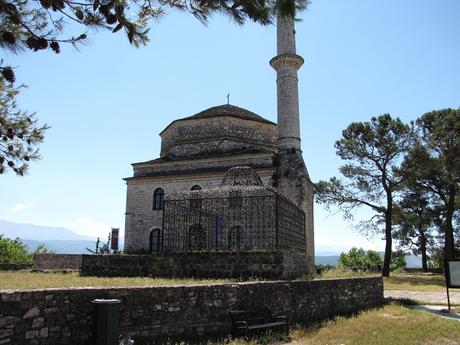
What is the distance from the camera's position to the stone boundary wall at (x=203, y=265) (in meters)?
11.1

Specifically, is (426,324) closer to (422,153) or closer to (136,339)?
(136,339)

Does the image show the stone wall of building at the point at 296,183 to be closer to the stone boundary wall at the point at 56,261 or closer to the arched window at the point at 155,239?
the arched window at the point at 155,239

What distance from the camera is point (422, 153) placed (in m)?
29.4

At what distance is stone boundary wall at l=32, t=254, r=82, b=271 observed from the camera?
2350 cm

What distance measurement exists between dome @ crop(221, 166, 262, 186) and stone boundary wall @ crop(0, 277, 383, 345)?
4657mm

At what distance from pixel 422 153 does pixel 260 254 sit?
22544 millimetres

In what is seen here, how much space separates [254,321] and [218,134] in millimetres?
20777

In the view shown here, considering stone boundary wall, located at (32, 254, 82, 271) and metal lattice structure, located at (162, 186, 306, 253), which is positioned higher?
metal lattice structure, located at (162, 186, 306, 253)

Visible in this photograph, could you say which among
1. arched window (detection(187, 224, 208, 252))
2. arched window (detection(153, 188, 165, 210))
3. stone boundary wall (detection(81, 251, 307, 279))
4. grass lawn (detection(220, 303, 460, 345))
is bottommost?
grass lawn (detection(220, 303, 460, 345))

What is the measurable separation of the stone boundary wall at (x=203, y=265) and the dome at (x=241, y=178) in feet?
10.6

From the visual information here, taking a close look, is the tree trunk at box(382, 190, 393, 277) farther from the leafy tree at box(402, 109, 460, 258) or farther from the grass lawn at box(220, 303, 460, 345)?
the grass lawn at box(220, 303, 460, 345)

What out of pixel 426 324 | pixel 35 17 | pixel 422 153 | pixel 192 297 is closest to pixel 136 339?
pixel 192 297

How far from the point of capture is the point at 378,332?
9.63 m

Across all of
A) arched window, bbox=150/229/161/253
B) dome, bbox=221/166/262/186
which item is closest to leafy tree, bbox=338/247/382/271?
arched window, bbox=150/229/161/253
